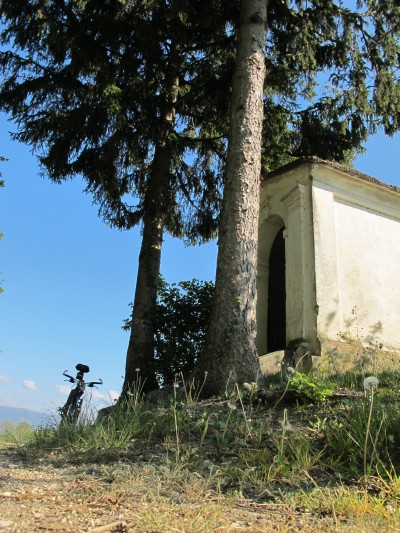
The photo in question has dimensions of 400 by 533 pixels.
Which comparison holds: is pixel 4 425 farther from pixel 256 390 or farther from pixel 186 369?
pixel 186 369

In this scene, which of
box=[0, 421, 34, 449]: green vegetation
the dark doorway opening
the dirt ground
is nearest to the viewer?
the dirt ground

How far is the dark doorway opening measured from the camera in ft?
31.7

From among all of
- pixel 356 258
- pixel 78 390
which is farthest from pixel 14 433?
pixel 356 258

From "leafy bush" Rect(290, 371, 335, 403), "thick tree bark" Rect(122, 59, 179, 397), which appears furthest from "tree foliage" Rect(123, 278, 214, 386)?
"leafy bush" Rect(290, 371, 335, 403)

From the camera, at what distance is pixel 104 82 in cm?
845

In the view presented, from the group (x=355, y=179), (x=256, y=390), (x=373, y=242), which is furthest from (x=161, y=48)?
(x=256, y=390)

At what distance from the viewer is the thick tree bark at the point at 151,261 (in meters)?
8.87

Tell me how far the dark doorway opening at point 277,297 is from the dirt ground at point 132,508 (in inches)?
250

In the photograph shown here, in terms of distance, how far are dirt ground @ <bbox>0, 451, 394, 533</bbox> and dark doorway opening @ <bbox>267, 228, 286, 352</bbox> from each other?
6350 mm

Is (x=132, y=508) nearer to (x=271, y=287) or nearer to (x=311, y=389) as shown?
(x=311, y=389)

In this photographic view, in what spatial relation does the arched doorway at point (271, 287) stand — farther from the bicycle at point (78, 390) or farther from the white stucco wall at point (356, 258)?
the bicycle at point (78, 390)

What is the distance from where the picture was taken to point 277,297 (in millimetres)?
9953

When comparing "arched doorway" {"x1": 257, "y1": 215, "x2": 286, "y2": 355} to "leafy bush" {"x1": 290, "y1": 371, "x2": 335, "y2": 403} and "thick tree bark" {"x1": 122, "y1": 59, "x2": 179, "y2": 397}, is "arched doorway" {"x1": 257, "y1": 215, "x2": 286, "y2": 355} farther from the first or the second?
"leafy bush" {"x1": 290, "y1": 371, "x2": 335, "y2": 403}

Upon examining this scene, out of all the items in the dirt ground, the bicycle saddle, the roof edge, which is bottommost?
the dirt ground
